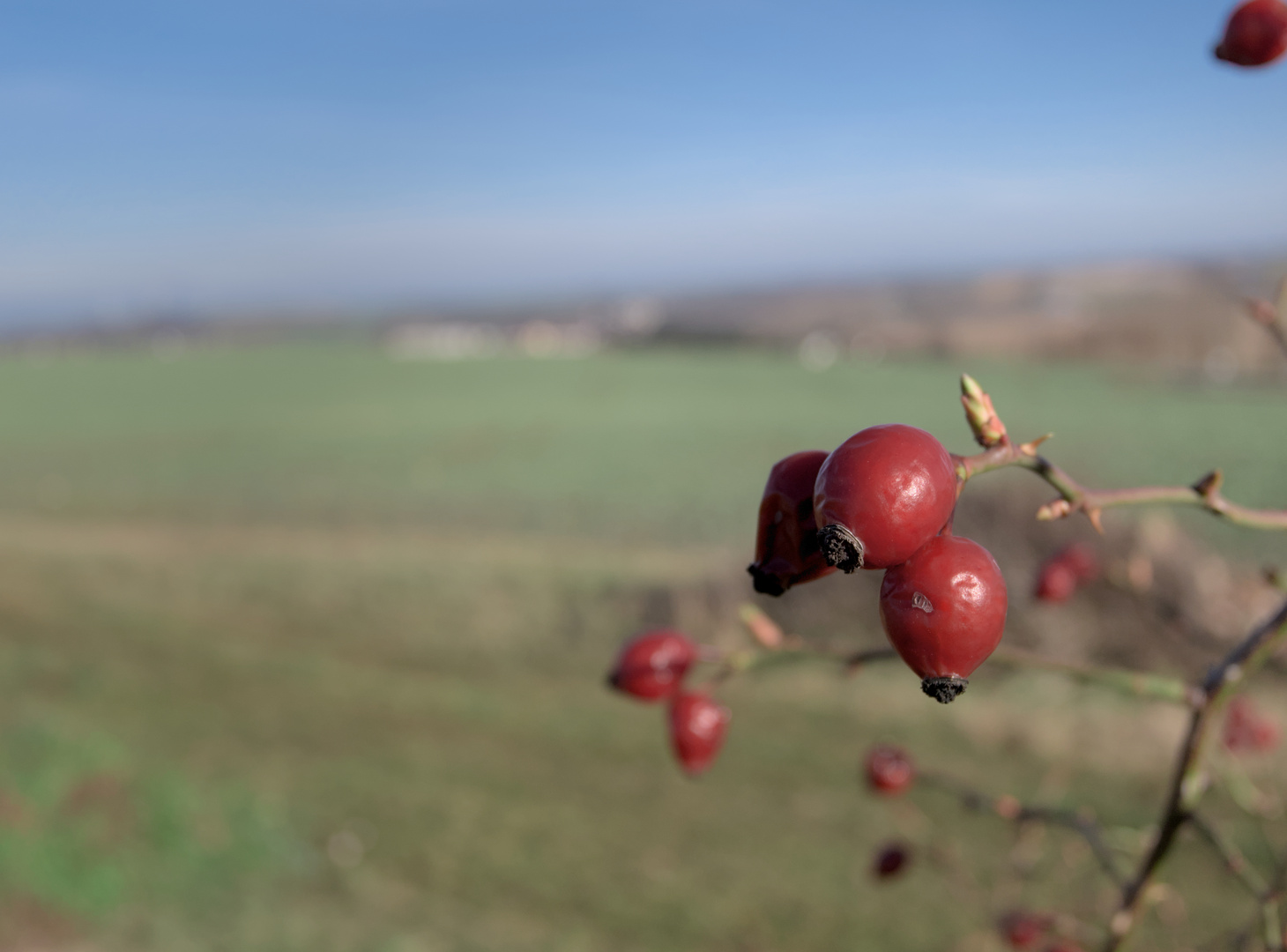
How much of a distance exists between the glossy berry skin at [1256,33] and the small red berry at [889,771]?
1.11 meters

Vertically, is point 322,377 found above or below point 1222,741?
below

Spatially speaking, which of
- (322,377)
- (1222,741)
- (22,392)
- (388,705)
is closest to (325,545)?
(388,705)

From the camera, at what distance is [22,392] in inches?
1129

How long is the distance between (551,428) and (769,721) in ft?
46.9

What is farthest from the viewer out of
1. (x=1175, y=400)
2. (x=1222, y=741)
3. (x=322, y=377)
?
(x=322, y=377)

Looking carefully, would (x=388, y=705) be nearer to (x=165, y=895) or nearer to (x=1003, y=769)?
(x=165, y=895)

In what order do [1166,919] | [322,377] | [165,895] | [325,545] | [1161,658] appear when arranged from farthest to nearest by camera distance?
[322,377] → [325,545] → [1161,658] → [165,895] → [1166,919]

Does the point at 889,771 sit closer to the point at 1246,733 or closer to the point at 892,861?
the point at 892,861

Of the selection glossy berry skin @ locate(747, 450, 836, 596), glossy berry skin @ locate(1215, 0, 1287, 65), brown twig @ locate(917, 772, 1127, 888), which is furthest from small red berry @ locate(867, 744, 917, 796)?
glossy berry skin @ locate(1215, 0, 1287, 65)

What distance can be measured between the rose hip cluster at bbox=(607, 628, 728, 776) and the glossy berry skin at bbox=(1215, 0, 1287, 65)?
0.87 meters

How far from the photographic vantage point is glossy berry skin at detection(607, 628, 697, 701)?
1.27 meters

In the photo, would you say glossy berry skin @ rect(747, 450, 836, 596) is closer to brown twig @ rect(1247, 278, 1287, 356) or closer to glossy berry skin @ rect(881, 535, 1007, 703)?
glossy berry skin @ rect(881, 535, 1007, 703)

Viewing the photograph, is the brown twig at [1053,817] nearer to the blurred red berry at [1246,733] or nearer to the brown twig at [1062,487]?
the brown twig at [1062,487]

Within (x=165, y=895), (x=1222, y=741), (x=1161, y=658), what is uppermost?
(x=1222, y=741)
